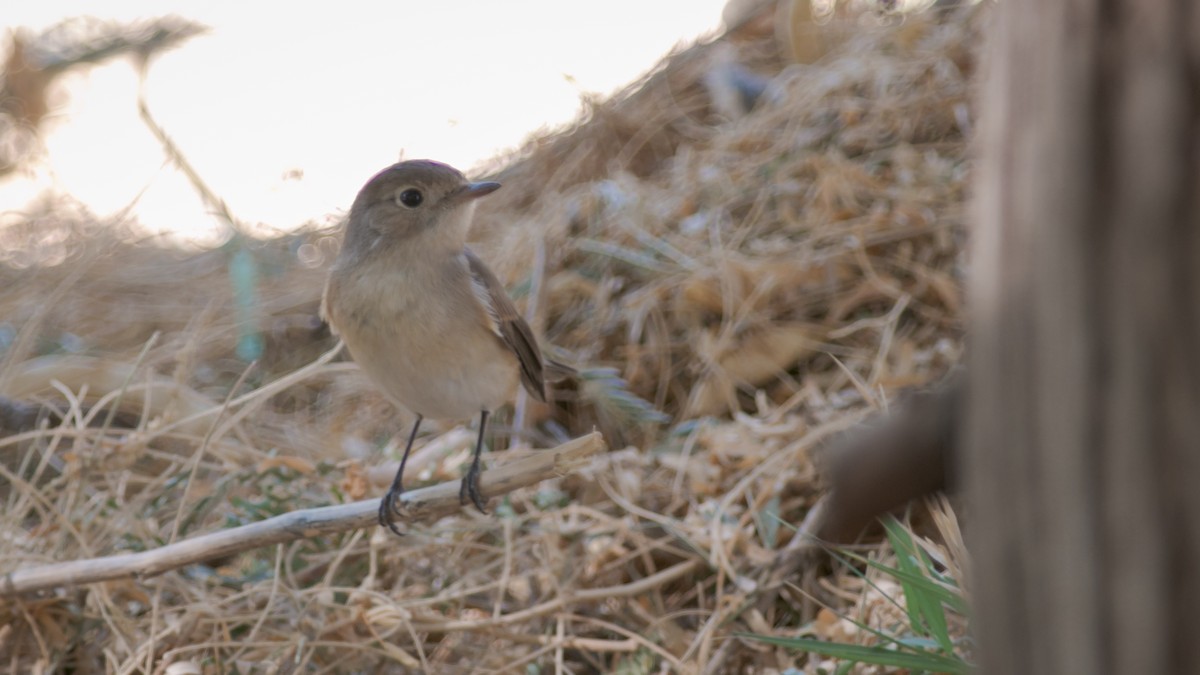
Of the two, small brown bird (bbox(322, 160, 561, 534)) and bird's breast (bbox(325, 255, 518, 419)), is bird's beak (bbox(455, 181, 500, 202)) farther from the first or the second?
bird's breast (bbox(325, 255, 518, 419))

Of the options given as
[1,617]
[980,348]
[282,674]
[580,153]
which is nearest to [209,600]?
[282,674]

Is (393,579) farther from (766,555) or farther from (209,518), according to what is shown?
(766,555)

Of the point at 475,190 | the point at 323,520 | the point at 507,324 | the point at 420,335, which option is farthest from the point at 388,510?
the point at 475,190

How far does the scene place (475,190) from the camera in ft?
12.1

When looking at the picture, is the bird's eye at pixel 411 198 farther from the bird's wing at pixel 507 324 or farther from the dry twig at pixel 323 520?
the dry twig at pixel 323 520

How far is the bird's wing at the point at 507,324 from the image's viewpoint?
367 centimetres

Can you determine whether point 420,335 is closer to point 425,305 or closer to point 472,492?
point 425,305

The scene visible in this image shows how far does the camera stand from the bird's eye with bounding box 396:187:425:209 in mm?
3762

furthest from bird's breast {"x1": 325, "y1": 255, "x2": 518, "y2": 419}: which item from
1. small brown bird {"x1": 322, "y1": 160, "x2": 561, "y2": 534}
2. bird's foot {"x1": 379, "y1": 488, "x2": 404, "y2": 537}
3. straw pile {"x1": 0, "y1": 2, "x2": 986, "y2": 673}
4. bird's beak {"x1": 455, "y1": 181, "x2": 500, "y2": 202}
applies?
straw pile {"x1": 0, "y1": 2, "x2": 986, "y2": 673}

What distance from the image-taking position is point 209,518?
13.9 feet

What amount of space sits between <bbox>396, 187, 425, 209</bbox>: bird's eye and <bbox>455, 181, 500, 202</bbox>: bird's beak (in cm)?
12

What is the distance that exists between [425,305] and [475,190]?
422 millimetres

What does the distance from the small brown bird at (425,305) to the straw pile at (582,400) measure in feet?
1.77

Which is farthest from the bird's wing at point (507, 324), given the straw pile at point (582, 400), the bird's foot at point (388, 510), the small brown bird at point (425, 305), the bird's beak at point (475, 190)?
the bird's foot at point (388, 510)
